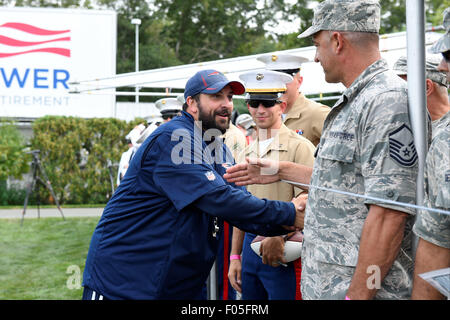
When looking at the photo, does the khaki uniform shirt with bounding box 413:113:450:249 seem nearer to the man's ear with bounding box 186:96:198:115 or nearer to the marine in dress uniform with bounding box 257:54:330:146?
the man's ear with bounding box 186:96:198:115

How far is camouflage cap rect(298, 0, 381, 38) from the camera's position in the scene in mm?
2293

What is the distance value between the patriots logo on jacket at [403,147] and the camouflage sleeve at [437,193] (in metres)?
0.13

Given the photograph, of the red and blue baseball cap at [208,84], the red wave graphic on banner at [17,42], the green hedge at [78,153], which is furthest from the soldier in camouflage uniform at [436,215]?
the red wave graphic on banner at [17,42]

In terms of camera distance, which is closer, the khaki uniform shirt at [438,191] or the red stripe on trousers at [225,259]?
the khaki uniform shirt at [438,191]

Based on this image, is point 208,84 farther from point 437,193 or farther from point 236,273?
point 437,193

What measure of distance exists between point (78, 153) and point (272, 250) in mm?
16967

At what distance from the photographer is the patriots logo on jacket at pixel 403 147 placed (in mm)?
2105

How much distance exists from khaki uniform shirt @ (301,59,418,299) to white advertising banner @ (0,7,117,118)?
69.2 ft

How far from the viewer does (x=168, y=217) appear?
3.00 meters

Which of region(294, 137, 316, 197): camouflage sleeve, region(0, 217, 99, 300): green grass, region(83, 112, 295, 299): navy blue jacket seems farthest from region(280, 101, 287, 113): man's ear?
region(0, 217, 99, 300): green grass

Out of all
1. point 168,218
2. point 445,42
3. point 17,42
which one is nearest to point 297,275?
point 168,218

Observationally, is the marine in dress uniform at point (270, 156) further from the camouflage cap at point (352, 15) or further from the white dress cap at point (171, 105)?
the white dress cap at point (171, 105)

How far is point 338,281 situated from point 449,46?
3.20ft
